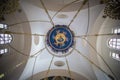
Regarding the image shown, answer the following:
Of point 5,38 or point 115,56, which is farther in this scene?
point 5,38

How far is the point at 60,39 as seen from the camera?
12.9 m

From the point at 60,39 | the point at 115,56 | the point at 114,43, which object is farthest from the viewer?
the point at 60,39

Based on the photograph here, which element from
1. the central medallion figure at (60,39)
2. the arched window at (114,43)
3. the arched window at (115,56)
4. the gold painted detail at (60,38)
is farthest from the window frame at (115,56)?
the gold painted detail at (60,38)

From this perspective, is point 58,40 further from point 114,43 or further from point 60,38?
point 114,43

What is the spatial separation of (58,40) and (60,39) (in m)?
0.17

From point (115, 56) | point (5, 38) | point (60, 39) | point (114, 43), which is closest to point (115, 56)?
point (115, 56)

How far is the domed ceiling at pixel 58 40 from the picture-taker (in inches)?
444

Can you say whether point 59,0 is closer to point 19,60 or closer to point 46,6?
point 46,6

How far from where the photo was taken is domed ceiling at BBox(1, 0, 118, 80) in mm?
11281

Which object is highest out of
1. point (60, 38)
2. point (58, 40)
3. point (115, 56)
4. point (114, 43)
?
point (60, 38)

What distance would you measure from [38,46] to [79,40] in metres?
2.93

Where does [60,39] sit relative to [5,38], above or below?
below

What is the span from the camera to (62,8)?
11.6 m

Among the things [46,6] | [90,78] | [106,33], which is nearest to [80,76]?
[90,78]
